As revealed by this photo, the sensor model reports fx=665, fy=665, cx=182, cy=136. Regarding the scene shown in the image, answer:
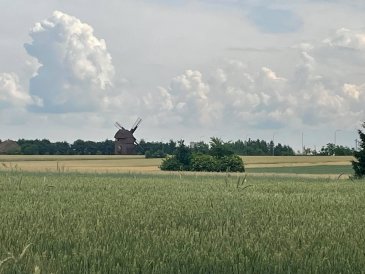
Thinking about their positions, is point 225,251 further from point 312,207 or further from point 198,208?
point 312,207

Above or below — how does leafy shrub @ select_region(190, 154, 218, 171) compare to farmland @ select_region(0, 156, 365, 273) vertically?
above

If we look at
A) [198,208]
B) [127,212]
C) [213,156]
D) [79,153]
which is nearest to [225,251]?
[127,212]

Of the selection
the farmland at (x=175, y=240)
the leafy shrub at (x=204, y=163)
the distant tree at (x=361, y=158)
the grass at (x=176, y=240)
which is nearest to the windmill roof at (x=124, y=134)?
the leafy shrub at (x=204, y=163)

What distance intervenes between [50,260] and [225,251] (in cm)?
233

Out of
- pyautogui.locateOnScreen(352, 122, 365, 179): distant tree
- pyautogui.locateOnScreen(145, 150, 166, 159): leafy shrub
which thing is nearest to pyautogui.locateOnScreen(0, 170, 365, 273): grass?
pyautogui.locateOnScreen(352, 122, 365, 179): distant tree

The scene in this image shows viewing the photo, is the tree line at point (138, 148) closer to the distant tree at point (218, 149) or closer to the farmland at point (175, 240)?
the distant tree at point (218, 149)

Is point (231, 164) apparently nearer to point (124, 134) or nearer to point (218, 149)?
point (218, 149)

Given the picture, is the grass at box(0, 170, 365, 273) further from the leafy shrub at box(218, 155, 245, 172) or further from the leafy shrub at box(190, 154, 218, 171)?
the leafy shrub at box(190, 154, 218, 171)

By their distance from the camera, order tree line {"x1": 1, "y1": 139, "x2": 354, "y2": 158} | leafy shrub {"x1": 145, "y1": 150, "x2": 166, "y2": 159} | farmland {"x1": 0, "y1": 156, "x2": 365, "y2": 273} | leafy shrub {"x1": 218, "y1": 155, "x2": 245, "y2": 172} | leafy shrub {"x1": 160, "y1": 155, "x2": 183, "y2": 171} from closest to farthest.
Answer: farmland {"x1": 0, "y1": 156, "x2": 365, "y2": 273}
leafy shrub {"x1": 218, "y1": 155, "x2": 245, "y2": 172}
leafy shrub {"x1": 160, "y1": 155, "x2": 183, "y2": 171}
leafy shrub {"x1": 145, "y1": 150, "x2": 166, "y2": 159}
tree line {"x1": 1, "y1": 139, "x2": 354, "y2": 158}

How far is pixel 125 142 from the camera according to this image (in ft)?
499

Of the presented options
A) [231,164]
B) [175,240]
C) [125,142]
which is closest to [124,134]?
[125,142]

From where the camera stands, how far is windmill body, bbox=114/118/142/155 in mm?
150875

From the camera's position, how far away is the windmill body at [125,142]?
5940 inches

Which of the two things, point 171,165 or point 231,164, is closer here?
point 231,164
